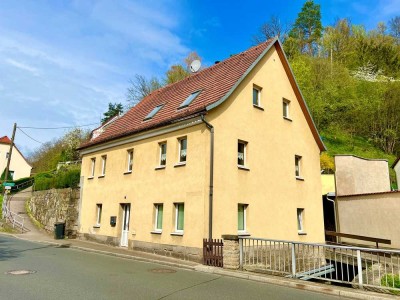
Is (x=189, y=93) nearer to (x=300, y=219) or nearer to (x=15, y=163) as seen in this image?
(x=300, y=219)

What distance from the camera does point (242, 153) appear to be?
14758 millimetres

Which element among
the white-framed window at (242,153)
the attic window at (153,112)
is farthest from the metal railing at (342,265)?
the attic window at (153,112)

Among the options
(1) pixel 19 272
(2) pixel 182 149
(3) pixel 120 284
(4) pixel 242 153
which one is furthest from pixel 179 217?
(1) pixel 19 272

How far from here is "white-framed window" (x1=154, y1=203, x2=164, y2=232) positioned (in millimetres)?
14742

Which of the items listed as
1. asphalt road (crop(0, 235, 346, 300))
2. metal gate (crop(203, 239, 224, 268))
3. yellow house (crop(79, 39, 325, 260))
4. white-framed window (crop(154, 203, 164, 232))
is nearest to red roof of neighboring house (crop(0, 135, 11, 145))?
yellow house (crop(79, 39, 325, 260))

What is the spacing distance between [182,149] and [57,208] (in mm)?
13210

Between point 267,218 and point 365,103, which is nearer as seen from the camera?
point 267,218

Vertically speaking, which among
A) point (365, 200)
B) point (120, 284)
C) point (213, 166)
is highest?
point (213, 166)

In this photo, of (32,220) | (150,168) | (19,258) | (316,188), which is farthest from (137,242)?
(32,220)

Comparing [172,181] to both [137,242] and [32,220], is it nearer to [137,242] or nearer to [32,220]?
[137,242]

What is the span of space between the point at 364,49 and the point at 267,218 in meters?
44.6

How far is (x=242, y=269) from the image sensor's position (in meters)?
10.6

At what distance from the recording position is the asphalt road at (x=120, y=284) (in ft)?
22.9

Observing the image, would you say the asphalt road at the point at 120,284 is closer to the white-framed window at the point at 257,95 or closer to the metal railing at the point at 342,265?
the metal railing at the point at 342,265
